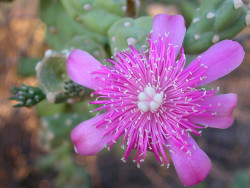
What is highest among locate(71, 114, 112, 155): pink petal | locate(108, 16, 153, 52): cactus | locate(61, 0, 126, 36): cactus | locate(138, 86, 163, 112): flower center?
locate(61, 0, 126, 36): cactus

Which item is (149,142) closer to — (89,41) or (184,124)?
(184,124)

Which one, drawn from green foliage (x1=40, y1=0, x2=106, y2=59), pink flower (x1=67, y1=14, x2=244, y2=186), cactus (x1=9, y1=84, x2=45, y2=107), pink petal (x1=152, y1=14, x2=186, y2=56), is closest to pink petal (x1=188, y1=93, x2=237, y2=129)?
pink flower (x1=67, y1=14, x2=244, y2=186)

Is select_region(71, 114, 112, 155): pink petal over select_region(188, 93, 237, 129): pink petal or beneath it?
beneath

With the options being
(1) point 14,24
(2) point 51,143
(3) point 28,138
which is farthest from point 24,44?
(2) point 51,143

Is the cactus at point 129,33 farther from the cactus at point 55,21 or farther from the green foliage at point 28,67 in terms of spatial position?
the green foliage at point 28,67

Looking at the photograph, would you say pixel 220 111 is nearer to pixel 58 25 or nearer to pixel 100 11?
pixel 100 11

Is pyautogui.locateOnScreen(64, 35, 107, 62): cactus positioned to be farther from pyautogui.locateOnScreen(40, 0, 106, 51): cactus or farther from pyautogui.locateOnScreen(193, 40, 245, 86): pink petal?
pyautogui.locateOnScreen(193, 40, 245, 86): pink petal
